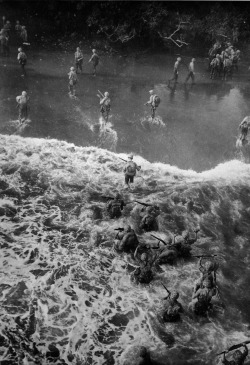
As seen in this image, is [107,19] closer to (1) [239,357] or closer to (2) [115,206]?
(2) [115,206]

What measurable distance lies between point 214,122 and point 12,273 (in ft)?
52.0

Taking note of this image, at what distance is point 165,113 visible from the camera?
22.5m

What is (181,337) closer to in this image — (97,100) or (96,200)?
(96,200)

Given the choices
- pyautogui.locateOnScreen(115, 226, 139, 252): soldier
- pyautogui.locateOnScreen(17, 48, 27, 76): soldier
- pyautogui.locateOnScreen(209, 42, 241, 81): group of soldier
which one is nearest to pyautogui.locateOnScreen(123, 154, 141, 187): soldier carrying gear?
pyautogui.locateOnScreen(115, 226, 139, 252): soldier

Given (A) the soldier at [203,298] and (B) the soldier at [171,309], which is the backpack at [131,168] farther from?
(B) the soldier at [171,309]

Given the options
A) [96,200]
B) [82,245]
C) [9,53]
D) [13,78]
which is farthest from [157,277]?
[9,53]

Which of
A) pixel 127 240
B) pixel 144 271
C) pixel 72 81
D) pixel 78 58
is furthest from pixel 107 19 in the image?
pixel 144 271

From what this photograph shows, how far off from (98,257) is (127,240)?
128 cm

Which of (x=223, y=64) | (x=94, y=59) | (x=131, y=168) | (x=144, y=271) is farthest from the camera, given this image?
(x=223, y=64)

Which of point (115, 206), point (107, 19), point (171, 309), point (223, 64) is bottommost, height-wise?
point (171, 309)

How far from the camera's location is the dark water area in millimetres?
19875

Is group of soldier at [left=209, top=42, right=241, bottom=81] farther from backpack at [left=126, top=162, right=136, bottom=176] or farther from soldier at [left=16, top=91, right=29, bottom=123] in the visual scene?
soldier at [left=16, top=91, right=29, bottom=123]

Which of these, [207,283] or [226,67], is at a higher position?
[226,67]

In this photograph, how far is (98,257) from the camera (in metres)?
13.1
